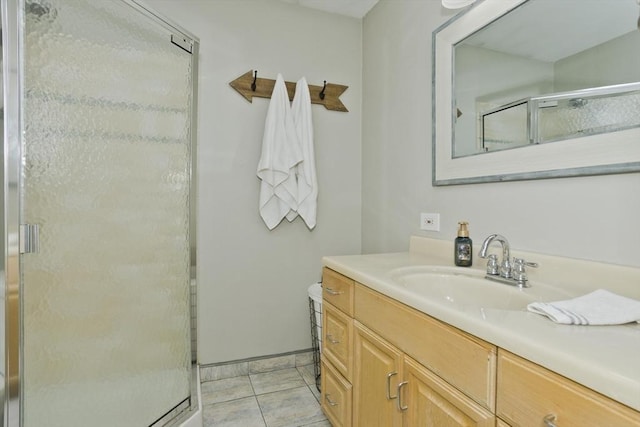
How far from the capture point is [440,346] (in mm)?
781

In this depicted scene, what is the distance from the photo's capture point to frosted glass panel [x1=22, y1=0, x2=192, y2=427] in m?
1.03

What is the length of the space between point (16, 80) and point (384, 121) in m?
1.64

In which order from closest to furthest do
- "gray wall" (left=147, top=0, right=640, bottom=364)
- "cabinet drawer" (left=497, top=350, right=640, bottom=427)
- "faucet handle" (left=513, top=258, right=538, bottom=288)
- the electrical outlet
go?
"cabinet drawer" (left=497, top=350, right=640, bottom=427) < "faucet handle" (left=513, top=258, right=538, bottom=288) < the electrical outlet < "gray wall" (left=147, top=0, right=640, bottom=364)

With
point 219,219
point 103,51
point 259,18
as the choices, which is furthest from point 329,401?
point 259,18

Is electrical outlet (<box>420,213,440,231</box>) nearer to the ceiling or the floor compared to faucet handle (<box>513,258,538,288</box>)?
nearer to the ceiling

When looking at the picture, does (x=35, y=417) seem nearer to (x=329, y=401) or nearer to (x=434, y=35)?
(x=329, y=401)

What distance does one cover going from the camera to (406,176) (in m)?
1.78

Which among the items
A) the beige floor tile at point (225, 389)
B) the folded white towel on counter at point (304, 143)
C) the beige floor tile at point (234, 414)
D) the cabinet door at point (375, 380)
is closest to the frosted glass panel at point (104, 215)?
the beige floor tile at point (234, 414)

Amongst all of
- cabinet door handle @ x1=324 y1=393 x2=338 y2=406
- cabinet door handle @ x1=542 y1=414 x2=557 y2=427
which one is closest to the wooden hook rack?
cabinet door handle @ x1=324 y1=393 x2=338 y2=406

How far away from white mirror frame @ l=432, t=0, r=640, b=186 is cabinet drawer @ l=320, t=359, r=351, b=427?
3.14 ft

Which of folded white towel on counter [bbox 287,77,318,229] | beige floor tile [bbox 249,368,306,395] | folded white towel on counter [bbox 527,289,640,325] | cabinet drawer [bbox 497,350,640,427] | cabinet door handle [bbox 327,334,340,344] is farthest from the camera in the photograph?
folded white towel on counter [bbox 287,77,318,229]

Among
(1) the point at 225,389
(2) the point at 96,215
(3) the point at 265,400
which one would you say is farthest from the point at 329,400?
(2) the point at 96,215

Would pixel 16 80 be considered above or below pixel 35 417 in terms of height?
above

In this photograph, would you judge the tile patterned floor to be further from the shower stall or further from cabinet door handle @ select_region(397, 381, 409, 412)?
cabinet door handle @ select_region(397, 381, 409, 412)
